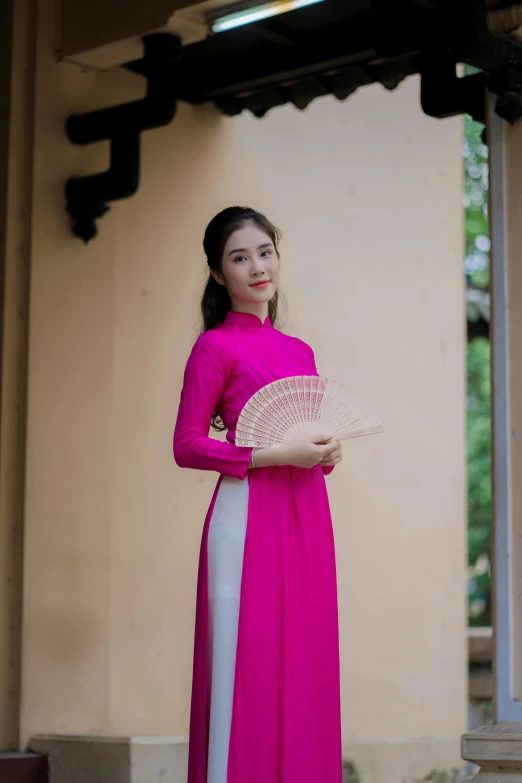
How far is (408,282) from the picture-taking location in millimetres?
5668

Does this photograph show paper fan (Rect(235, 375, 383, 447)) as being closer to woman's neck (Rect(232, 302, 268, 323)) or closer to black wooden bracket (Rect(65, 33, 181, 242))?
woman's neck (Rect(232, 302, 268, 323))

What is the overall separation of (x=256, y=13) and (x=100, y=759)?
2627 mm

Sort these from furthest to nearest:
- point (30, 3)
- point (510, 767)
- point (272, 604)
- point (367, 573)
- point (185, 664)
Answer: point (367, 573) < point (185, 664) < point (30, 3) < point (510, 767) < point (272, 604)

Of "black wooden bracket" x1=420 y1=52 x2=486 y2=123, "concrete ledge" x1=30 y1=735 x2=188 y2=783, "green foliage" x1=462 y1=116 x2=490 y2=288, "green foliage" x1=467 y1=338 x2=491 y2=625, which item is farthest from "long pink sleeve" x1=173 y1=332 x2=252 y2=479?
"green foliage" x1=467 y1=338 x2=491 y2=625

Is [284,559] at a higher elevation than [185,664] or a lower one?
higher

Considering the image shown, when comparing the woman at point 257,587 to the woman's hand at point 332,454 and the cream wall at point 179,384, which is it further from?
the cream wall at point 179,384

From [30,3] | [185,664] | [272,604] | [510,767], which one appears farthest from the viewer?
[185,664]

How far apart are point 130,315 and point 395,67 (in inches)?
53.7

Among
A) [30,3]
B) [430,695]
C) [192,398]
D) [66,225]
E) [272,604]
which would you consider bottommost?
[430,695]

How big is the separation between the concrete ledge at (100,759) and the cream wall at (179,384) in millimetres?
94

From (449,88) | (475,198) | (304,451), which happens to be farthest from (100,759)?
(475,198)

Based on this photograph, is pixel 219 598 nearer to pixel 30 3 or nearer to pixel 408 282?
pixel 30 3

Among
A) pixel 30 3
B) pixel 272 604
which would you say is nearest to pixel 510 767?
pixel 272 604

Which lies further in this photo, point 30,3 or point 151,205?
point 151,205
